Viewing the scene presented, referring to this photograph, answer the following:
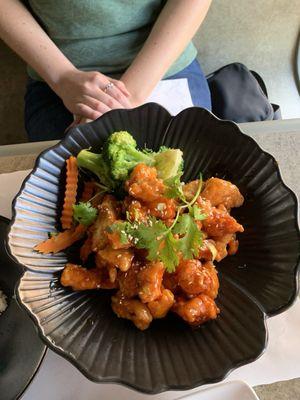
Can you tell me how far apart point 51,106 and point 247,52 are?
889mm

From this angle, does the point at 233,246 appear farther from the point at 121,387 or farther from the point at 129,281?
the point at 121,387

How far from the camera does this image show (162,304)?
817mm

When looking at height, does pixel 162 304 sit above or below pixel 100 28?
below

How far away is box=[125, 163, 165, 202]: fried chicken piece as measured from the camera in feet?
2.87

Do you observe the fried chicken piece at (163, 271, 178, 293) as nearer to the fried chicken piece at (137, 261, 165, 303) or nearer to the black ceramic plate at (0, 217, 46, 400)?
the fried chicken piece at (137, 261, 165, 303)

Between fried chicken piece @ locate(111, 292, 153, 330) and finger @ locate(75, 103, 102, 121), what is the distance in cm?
55

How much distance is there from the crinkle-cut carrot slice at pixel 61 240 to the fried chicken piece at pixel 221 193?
259 mm

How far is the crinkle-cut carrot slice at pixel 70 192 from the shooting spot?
936 mm

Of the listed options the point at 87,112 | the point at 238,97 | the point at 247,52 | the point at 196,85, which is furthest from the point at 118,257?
the point at 247,52

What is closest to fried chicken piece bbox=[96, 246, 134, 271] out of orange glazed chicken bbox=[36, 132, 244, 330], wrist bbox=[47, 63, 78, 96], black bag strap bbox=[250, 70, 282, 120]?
orange glazed chicken bbox=[36, 132, 244, 330]

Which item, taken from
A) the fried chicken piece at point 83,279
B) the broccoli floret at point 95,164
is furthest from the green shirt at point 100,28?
the fried chicken piece at point 83,279

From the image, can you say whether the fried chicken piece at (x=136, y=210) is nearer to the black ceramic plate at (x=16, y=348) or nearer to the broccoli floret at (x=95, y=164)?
the broccoli floret at (x=95, y=164)

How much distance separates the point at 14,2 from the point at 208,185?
0.87m

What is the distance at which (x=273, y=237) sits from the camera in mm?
926
